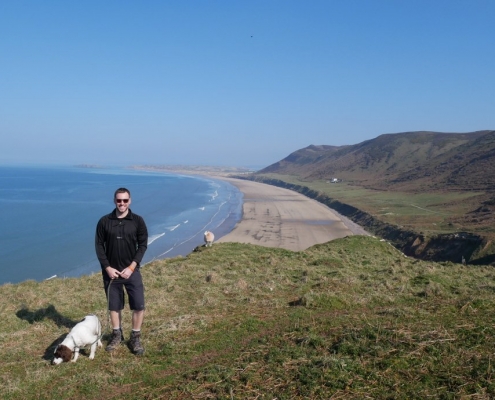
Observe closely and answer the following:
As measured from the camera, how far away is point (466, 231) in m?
44.0

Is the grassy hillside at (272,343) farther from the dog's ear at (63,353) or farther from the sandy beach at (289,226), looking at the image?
the sandy beach at (289,226)

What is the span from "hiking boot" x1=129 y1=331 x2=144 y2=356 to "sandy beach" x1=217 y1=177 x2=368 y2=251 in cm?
3347

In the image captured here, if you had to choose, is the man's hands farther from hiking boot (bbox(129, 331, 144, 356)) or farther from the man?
hiking boot (bbox(129, 331, 144, 356))

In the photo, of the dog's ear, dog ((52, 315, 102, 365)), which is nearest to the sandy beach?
dog ((52, 315, 102, 365))

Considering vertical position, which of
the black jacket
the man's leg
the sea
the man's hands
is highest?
the black jacket

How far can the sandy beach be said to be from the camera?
149ft

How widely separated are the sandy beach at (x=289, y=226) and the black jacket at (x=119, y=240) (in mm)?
33794

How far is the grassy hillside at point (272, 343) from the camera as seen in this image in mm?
5473

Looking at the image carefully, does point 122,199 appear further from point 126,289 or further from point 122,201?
point 126,289

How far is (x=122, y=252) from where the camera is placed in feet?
22.3

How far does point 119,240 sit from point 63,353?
1.98 m

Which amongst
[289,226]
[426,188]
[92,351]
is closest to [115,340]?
[92,351]

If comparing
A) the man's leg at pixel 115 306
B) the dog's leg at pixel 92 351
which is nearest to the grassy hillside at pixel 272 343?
the dog's leg at pixel 92 351

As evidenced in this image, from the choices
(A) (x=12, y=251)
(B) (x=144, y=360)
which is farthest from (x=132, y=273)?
(A) (x=12, y=251)
